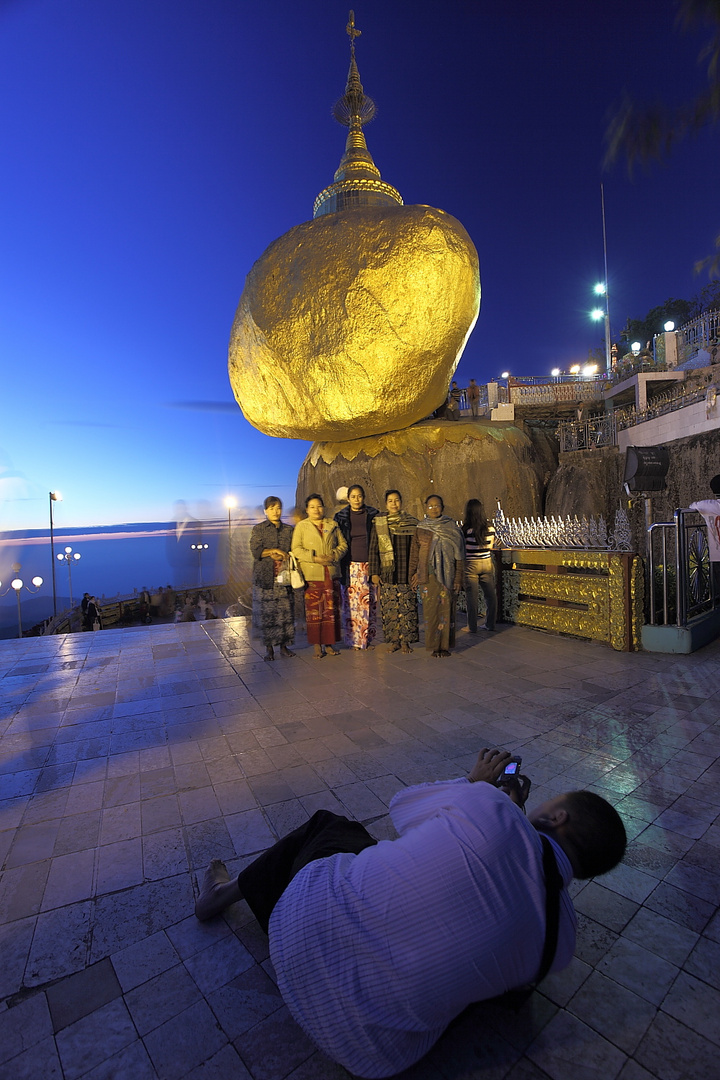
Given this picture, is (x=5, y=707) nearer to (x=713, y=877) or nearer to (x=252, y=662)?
(x=252, y=662)

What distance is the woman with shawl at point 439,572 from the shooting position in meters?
5.75

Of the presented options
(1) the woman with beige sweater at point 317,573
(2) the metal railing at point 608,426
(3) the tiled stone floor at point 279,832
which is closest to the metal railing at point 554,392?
(2) the metal railing at point 608,426

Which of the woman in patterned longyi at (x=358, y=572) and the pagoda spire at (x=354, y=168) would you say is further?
the pagoda spire at (x=354, y=168)

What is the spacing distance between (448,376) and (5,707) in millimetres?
11388

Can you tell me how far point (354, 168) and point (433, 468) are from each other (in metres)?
9.19

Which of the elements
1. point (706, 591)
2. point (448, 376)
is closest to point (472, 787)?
point (706, 591)

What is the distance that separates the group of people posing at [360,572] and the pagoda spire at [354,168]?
10.9 m

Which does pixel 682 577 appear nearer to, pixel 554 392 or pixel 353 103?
pixel 353 103

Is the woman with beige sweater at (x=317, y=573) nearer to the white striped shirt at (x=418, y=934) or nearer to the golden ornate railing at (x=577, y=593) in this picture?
the golden ornate railing at (x=577, y=593)

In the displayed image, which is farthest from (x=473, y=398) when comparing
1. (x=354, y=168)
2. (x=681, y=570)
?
(x=681, y=570)

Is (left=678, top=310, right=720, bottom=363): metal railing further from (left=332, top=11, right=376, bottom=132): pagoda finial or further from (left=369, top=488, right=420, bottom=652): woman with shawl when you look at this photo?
(left=369, top=488, right=420, bottom=652): woman with shawl

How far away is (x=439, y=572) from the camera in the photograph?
5812 millimetres

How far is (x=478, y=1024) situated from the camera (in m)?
1.49

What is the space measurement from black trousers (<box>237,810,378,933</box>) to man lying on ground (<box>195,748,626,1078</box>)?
30 centimetres
